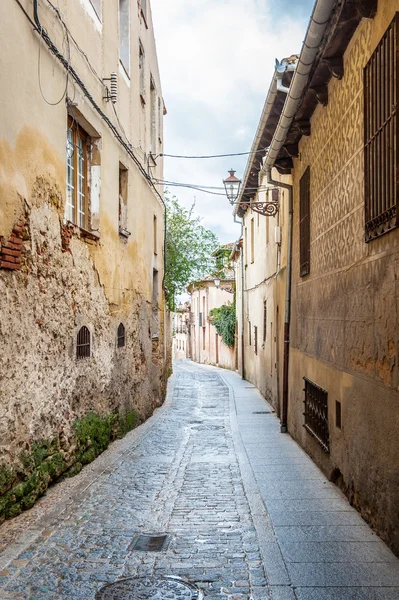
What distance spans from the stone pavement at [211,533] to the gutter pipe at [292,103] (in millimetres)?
2450

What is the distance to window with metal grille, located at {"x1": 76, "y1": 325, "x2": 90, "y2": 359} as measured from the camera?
815cm

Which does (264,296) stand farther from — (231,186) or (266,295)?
(231,186)

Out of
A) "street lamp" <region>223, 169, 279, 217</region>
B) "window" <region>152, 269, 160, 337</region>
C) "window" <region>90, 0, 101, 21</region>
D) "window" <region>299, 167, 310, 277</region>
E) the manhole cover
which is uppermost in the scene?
"window" <region>90, 0, 101, 21</region>

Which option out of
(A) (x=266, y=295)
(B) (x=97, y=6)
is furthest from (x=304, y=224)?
(A) (x=266, y=295)

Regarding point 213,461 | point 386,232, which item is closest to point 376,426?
point 386,232

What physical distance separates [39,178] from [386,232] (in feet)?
11.9

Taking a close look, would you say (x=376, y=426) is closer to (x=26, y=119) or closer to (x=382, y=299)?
(x=382, y=299)

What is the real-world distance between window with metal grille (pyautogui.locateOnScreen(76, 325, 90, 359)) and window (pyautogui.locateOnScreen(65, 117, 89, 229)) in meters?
1.47

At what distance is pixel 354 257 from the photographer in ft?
21.2

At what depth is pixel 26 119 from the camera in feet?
20.8

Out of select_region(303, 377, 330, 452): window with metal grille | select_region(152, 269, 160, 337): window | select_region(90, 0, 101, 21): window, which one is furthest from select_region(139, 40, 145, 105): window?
select_region(303, 377, 330, 452): window with metal grille

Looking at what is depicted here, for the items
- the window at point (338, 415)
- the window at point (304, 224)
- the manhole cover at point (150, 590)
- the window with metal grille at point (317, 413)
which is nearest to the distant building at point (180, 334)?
the window at point (304, 224)

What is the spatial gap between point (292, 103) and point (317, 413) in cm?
415

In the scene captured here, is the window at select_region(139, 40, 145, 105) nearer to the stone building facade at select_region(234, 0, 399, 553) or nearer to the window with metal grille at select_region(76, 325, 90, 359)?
the stone building facade at select_region(234, 0, 399, 553)
